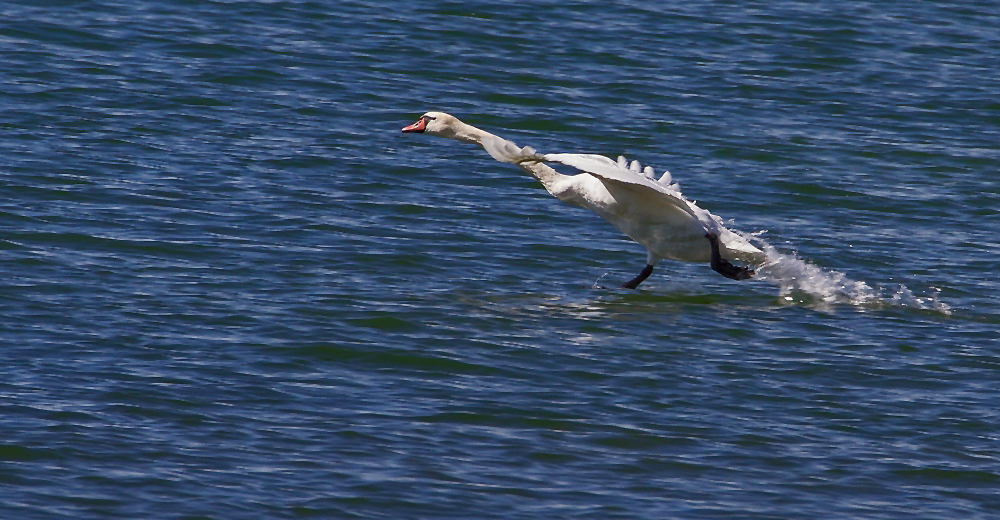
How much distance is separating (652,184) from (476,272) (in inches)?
71.6

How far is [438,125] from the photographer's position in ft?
42.2

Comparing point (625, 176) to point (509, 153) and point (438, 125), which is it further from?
point (438, 125)

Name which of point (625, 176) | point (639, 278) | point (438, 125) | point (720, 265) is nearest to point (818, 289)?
point (720, 265)

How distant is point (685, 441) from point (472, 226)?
16.4 ft

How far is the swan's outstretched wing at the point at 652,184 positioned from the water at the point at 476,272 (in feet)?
0.98

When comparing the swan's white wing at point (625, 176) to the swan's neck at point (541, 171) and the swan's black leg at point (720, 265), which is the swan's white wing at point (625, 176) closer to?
the swan's black leg at point (720, 265)

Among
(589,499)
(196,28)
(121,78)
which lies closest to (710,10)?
(196,28)

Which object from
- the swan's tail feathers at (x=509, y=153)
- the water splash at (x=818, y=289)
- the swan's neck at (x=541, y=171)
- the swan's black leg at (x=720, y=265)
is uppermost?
Result: the swan's tail feathers at (x=509, y=153)

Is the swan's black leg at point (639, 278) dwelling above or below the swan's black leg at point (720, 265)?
below

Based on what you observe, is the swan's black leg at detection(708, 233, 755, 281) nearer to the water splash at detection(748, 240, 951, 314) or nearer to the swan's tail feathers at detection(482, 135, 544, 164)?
the water splash at detection(748, 240, 951, 314)

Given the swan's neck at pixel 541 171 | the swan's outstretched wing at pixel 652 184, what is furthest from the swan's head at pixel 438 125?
the swan's outstretched wing at pixel 652 184

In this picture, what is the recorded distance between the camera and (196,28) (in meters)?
19.7

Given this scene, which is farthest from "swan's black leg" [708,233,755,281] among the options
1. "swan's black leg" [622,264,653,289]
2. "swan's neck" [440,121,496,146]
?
"swan's neck" [440,121,496,146]

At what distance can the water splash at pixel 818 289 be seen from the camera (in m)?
12.2
